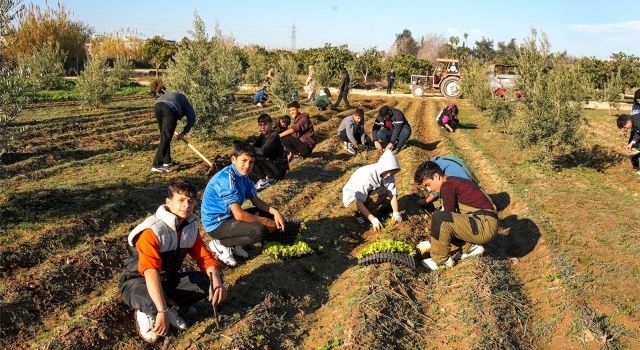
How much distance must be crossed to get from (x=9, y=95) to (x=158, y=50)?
3400 centimetres

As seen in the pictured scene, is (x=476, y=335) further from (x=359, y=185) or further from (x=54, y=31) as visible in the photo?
(x=54, y=31)

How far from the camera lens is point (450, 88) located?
29.9 meters

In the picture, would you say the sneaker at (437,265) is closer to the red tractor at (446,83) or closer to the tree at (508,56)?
the tree at (508,56)

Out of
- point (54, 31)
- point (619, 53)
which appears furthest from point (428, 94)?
point (54, 31)

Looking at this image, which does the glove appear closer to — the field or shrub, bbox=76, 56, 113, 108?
the field

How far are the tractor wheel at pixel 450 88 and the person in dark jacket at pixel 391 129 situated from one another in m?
18.9

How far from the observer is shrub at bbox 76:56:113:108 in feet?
59.0

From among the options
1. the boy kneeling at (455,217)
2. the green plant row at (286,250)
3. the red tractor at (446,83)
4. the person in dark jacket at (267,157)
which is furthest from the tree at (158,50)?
the boy kneeling at (455,217)

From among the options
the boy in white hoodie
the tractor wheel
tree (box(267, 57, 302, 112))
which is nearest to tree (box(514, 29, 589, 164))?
the boy in white hoodie

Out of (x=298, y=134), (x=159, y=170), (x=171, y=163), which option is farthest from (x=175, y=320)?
(x=298, y=134)

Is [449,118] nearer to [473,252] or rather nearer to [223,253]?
[473,252]

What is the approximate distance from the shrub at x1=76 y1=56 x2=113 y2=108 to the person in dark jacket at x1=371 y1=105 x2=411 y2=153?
36.5ft

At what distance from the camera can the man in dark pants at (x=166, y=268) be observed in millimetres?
3912

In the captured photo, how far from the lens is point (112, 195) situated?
8016 millimetres
